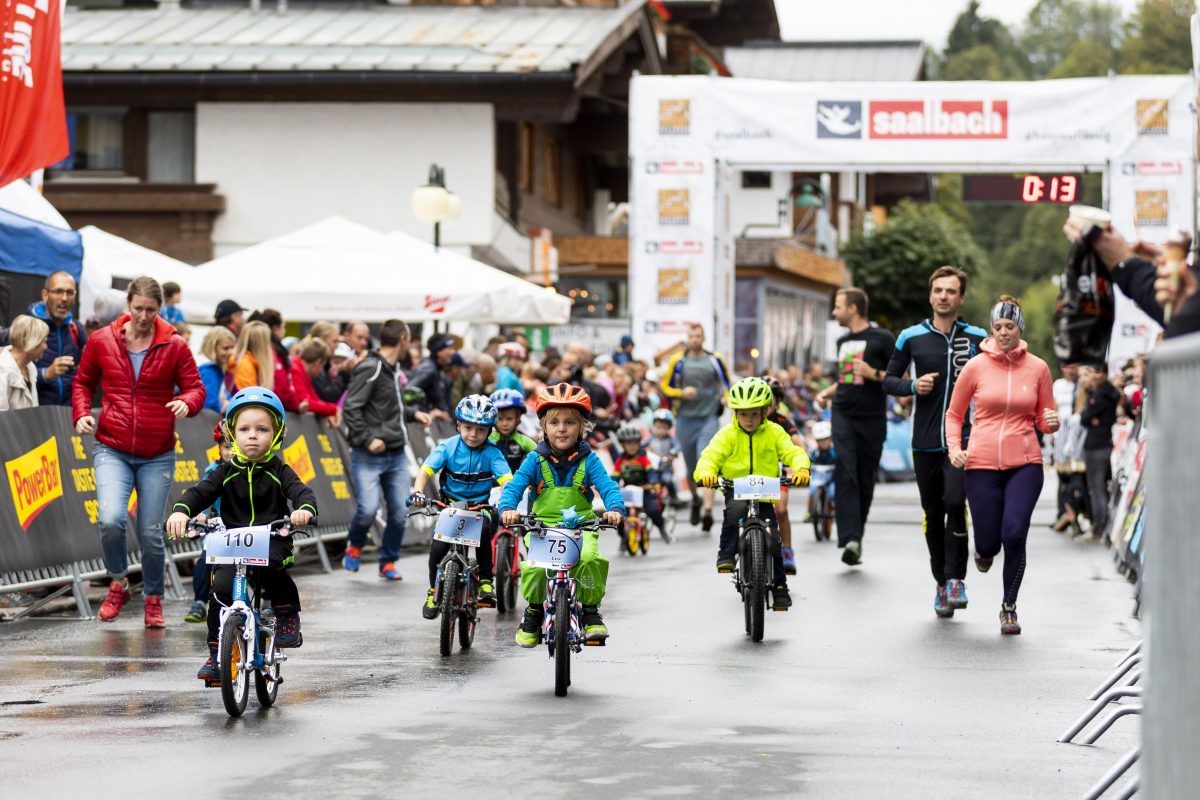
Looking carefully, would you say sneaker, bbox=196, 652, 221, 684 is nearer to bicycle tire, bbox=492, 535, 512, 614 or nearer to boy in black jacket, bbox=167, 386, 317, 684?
boy in black jacket, bbox=167, 386, 317, 684

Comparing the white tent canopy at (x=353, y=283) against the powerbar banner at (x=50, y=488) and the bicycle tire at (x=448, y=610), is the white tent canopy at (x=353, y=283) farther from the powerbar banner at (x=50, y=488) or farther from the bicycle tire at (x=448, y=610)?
the bicycle tire at (x=448, y=610)

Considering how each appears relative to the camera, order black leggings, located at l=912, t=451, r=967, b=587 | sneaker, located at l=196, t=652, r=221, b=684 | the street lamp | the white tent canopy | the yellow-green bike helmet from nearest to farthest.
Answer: sneaker, located at l=196, t=652, r=221, b=684
the yellow-green bike helmet
black leggings, located at l=912, t=451, r=967, b=587
the white tent canopy
the street lamp

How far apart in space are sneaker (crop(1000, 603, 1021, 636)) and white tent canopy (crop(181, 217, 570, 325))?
9.21m

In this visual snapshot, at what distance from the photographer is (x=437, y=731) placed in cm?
830

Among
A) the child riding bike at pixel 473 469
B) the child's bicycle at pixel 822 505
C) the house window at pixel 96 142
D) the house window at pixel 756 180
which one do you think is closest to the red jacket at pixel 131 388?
the child riding bike at pixel 473 469

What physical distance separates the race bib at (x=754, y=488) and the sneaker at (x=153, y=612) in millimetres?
3429

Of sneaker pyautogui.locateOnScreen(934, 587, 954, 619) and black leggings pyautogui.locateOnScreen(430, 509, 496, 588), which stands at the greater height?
black leggings pyautogui.locateOnScreen(430, 509, 496, 588)

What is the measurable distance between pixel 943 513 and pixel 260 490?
5503 mm

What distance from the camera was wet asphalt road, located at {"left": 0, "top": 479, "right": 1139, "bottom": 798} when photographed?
23.8 ft

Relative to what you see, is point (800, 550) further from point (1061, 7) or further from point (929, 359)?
point (1061, 7)

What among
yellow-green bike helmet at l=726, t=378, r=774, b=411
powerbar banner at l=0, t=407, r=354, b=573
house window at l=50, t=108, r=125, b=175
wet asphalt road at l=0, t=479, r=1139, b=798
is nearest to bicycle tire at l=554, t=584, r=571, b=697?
wet asphalt road at l=0, t=479, r=1139, b=798

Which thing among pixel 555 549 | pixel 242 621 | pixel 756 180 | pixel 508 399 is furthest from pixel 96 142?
pixel 242 621

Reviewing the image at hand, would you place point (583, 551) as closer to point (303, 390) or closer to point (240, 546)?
point (240, 546)

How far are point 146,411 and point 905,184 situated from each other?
66.8 m
